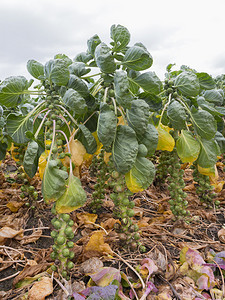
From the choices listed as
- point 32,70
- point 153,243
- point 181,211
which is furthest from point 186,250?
point 32,70

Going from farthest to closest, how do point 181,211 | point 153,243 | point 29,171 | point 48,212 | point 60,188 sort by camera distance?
1. point 48,212
2. point 181,211
3. point 153,243
4. point 29,171
5. point 60,188

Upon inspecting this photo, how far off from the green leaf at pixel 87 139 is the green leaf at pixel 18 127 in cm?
30

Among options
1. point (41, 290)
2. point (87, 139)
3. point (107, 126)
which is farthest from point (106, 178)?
point (41, 290)

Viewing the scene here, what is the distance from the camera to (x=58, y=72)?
122 cm

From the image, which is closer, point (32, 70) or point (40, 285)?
point (40, 285)

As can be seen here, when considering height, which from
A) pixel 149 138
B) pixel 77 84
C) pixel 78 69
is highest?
pixel 78 69

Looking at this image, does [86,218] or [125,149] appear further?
[86,218]

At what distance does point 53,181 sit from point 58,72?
1.72ft

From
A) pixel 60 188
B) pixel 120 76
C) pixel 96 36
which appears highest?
pixel 96 36

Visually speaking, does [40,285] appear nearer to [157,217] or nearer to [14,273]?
[14,273]

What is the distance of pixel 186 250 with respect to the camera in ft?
5.09

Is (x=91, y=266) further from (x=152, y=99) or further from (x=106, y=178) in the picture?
(x=152, y=99)

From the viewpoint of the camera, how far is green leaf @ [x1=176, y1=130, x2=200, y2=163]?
1615mm

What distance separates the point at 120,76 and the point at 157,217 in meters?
1.33
